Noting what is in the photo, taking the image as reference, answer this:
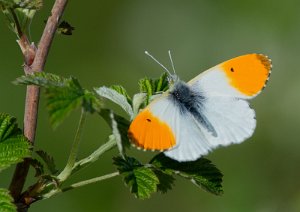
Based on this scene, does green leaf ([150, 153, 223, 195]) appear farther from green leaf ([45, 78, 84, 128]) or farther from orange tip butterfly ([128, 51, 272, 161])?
green leaf ([45, 78, 84, 128])

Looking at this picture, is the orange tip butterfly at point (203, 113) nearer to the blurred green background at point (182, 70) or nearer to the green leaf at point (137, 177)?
the green leaf at point (137, 177)

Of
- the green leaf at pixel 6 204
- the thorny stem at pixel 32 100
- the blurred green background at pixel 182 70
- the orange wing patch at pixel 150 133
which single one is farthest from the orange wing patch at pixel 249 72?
the blurred green background at pixel 182 70

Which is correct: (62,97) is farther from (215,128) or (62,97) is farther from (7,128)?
A: (215,128)

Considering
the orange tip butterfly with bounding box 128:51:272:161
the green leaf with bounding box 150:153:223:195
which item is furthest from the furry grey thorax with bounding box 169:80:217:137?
the green leaf with bounding box 150:153:223:195

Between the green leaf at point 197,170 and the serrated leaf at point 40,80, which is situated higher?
the serrated leaf at point 40,80

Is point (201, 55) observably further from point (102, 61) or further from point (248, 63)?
point (248, 63)

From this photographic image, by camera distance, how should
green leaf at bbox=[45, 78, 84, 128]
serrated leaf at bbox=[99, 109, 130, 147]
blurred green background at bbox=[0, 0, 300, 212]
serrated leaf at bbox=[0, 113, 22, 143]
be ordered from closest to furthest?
1. green leaf at bbox=[45, 78, 84, 128]
2. serrated leaf at bbox=[99, 109, 130, 147]
3. serrated leaf at bbox=[0, 113, 22, 143]
4. blurred green background at bbox=[0, 0, 300, 212]
